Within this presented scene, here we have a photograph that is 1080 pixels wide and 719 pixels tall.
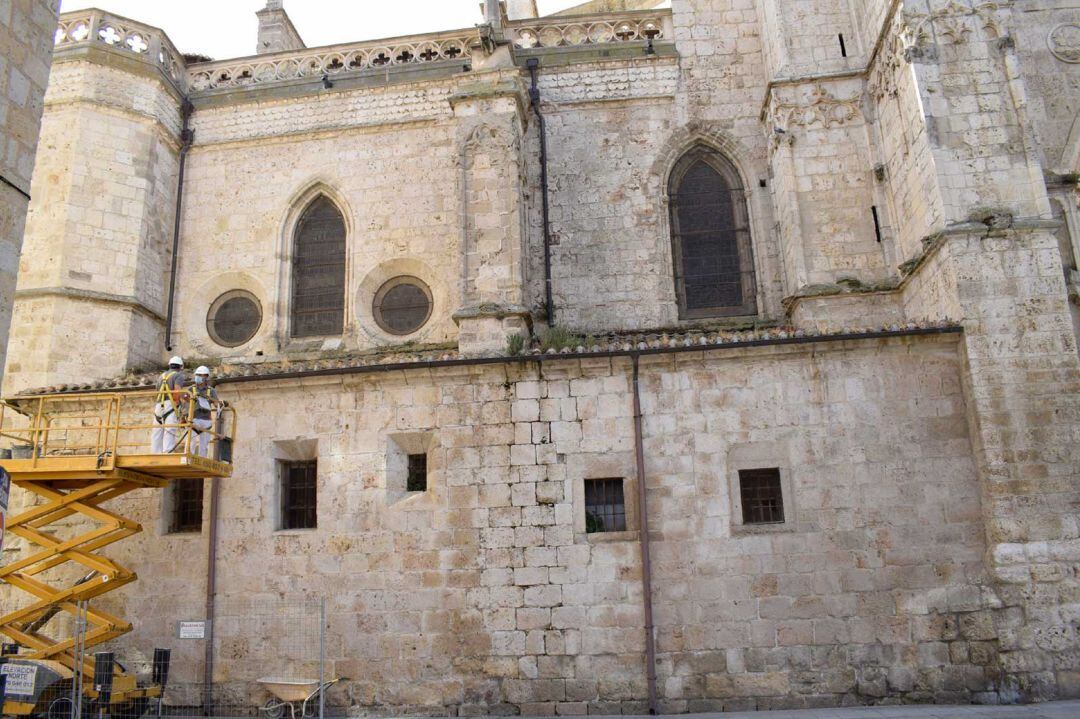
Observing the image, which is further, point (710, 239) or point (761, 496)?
point (710, 239)

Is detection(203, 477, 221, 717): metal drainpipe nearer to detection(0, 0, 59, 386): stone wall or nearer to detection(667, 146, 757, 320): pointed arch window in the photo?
detection(0, 0, 59, 386): stone wall

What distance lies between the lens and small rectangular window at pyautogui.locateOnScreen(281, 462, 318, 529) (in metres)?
10.7

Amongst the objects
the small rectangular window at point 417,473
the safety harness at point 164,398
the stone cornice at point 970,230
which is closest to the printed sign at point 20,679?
the safety harness at point 164,398

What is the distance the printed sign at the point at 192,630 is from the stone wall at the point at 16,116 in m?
5.05

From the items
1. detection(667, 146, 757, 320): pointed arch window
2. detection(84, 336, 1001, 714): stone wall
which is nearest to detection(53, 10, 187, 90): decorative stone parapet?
detection(84, 336, 1001, 714): stone wall

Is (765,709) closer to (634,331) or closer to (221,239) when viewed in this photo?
(634,331)

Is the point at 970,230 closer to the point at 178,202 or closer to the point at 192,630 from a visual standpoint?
the point at 192,630

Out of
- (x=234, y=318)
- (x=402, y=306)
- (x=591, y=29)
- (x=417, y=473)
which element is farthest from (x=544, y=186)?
(x=234, y=318)

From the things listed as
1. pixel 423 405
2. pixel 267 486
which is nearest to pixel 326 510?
pixel 267 486

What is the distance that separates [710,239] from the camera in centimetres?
1351

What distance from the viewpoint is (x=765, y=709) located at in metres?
9.04

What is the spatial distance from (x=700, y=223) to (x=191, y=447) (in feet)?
28.6

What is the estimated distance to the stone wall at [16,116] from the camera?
5562mm

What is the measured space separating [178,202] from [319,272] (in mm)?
2964
